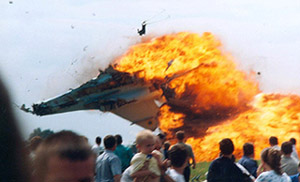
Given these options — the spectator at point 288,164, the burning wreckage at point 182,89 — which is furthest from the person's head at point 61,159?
the burning wreckage at point 182,89

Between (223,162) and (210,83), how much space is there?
1491 centimetres

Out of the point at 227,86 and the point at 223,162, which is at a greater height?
the point at 223,162

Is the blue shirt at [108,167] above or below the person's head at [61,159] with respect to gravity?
below

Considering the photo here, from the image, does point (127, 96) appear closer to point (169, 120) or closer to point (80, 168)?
point (169, 120)

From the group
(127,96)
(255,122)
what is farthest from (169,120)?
(255,122)

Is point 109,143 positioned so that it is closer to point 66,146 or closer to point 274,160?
point 274,160

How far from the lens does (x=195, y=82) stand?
23.1 meters

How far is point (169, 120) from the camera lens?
23656 mm

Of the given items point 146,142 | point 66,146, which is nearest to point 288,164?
point 146,142

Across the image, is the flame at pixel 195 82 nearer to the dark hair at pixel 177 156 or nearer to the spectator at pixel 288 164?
the spectator at pixel 288 164

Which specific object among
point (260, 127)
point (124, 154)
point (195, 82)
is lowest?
point (260, 127)

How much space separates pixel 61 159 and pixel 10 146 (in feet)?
0.47

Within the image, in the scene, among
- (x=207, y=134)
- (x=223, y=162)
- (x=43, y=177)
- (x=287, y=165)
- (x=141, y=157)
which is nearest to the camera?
(x=43, y=177)

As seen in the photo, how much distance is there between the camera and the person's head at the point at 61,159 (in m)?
1.72
